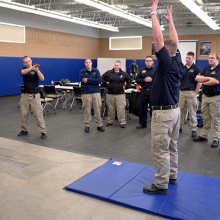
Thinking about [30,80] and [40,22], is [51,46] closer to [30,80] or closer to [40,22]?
[40,22]

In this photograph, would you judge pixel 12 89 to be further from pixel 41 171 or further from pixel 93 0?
pixel 41 171

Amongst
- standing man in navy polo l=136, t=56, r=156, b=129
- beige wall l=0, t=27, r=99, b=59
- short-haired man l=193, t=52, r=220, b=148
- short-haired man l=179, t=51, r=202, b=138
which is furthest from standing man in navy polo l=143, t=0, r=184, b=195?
beige wall l=0, t=27, r=99, b=59

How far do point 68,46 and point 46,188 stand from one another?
42.6ft

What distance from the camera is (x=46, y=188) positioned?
10.00 ft

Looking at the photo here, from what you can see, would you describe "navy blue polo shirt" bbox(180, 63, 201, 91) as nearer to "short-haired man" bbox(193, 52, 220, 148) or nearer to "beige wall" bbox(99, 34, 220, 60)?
"short-haired man" bbox(193, 52, 220, 148)

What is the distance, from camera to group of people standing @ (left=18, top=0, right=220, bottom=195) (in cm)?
267

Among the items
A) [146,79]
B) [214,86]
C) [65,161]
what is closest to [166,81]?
[65,161]

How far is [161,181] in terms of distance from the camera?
277cm

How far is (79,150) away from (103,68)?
12.9 metres

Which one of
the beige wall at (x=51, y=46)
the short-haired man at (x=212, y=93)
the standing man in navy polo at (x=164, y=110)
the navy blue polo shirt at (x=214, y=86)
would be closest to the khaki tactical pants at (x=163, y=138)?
the standing man in navy polo at (x=164, y=110)

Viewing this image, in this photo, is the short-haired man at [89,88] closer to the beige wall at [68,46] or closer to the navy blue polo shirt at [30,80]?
the navy blue polo shirt at [30,80]

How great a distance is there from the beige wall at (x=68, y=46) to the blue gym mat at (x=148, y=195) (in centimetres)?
1004

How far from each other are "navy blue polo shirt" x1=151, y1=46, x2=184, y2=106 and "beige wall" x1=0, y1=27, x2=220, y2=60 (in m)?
10.4

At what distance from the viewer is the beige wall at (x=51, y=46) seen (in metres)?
12.0
